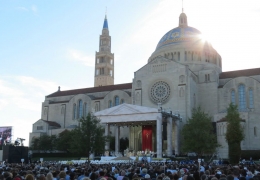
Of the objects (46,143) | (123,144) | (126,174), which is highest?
(46,143)

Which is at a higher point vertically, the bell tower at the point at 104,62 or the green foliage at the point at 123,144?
the bell tower at the point at 104,62

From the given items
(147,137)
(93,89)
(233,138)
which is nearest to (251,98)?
(147,137)

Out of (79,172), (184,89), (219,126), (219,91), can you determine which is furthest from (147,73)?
(79,172)

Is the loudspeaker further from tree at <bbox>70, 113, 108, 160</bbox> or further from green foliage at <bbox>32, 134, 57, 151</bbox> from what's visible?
green foliage at <bbox>32, 134, 57, 151</bbox>

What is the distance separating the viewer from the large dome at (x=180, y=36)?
257 feet

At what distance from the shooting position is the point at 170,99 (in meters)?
64.7

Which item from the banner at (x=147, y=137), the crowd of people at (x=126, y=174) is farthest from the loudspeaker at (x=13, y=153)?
the banner at (x=147, y=137)

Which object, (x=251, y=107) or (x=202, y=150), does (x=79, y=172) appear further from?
(x=251, y=107)

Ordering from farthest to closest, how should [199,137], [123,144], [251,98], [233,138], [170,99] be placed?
1. [123,144]
2. [170,99]
3. [251,98]
4. [199,137]
5. [233,138]

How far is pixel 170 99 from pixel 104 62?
4809 centimetres

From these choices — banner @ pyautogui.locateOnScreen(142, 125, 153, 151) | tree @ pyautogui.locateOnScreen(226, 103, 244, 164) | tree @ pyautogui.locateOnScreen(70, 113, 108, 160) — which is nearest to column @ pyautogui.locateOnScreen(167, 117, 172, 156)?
banner @ pyautogui.locateOnScreen(142, 125, 153, 151)

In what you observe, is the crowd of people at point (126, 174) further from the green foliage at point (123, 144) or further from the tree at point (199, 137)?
the green foliage at point (123, 144)

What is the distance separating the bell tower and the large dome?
2968 centimetres

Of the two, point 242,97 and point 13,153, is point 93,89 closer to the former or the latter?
point 242,97
